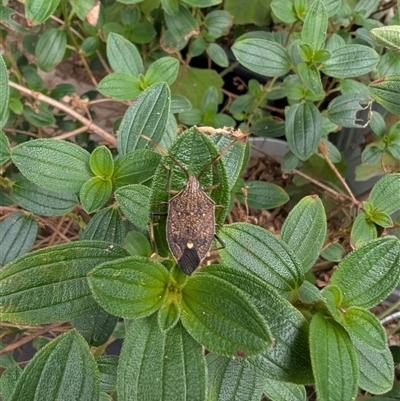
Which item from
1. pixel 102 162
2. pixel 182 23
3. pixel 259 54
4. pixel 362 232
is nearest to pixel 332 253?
pixel 362 232

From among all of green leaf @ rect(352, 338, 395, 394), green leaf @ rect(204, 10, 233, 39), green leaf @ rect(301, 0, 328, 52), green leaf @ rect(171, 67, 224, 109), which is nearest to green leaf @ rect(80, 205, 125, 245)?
green leaf @ rect(352, 338, 395, 394)

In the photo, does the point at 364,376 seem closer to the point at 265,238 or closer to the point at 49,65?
the point at 265,238

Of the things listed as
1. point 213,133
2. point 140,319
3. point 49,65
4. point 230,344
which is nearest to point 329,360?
point 230,344

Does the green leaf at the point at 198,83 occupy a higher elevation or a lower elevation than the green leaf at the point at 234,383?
lower

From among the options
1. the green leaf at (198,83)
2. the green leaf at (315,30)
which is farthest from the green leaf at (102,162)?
the green leaf at (198,83)

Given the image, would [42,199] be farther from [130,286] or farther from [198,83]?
[198,83]

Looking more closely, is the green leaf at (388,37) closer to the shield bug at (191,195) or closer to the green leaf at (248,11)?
the shield bug at (191,195)
